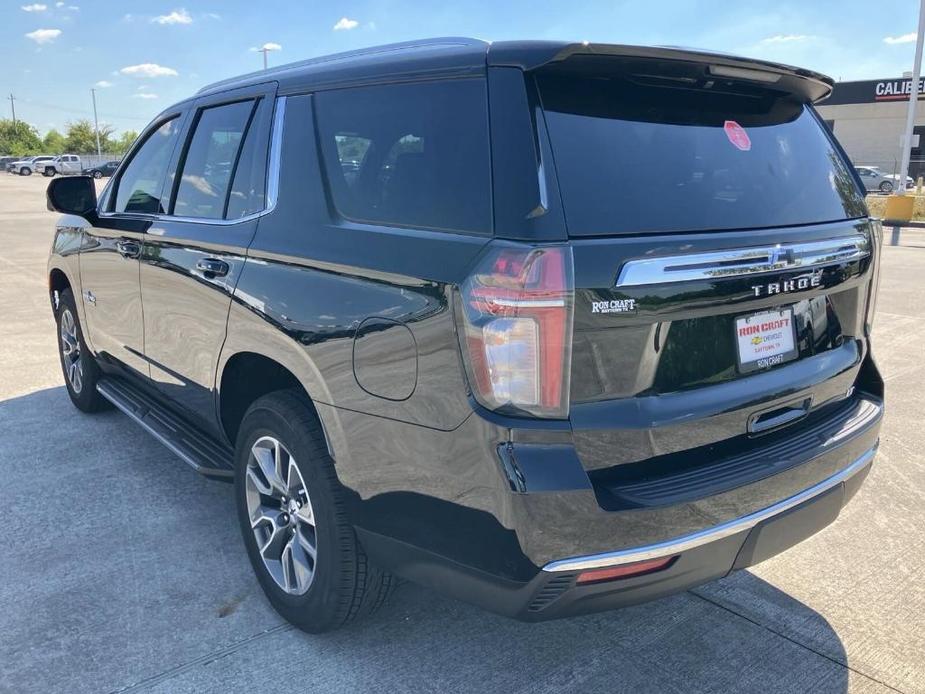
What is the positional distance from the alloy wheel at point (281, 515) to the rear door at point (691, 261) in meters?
1.19

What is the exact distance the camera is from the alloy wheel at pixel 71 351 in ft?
16.7

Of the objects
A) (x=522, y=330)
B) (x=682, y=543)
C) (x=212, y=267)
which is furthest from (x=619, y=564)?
(x=212, y=267)

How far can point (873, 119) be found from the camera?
4475cm

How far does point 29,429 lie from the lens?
4.91 m

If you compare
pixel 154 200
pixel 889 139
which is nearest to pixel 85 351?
pixel 154 200

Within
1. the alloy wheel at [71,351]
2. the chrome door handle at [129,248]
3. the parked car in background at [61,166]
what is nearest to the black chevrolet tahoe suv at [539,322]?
the chrome door handle at [129,248]

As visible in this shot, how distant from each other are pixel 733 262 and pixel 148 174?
306 cm

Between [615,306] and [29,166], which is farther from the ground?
[29,166]

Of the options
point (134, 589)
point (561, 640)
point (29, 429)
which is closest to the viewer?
point (561, 640)

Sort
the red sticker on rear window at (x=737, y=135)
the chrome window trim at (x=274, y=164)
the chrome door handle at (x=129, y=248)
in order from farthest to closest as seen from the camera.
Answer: the chrome door handle at (x=129, y=248) → the chrome window trim at (x=274, y=164) → the red sticker on rear window at (x=737, y=135)

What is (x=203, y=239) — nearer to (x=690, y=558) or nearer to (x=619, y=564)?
(x=619, y=564)

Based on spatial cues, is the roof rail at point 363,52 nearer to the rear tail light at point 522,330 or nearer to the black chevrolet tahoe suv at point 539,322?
the black chevrolet tahoe suv at point 539,322

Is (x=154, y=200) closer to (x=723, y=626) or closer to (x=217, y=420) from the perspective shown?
(x=217, y=420)

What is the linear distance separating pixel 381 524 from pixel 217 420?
127 centimetres
